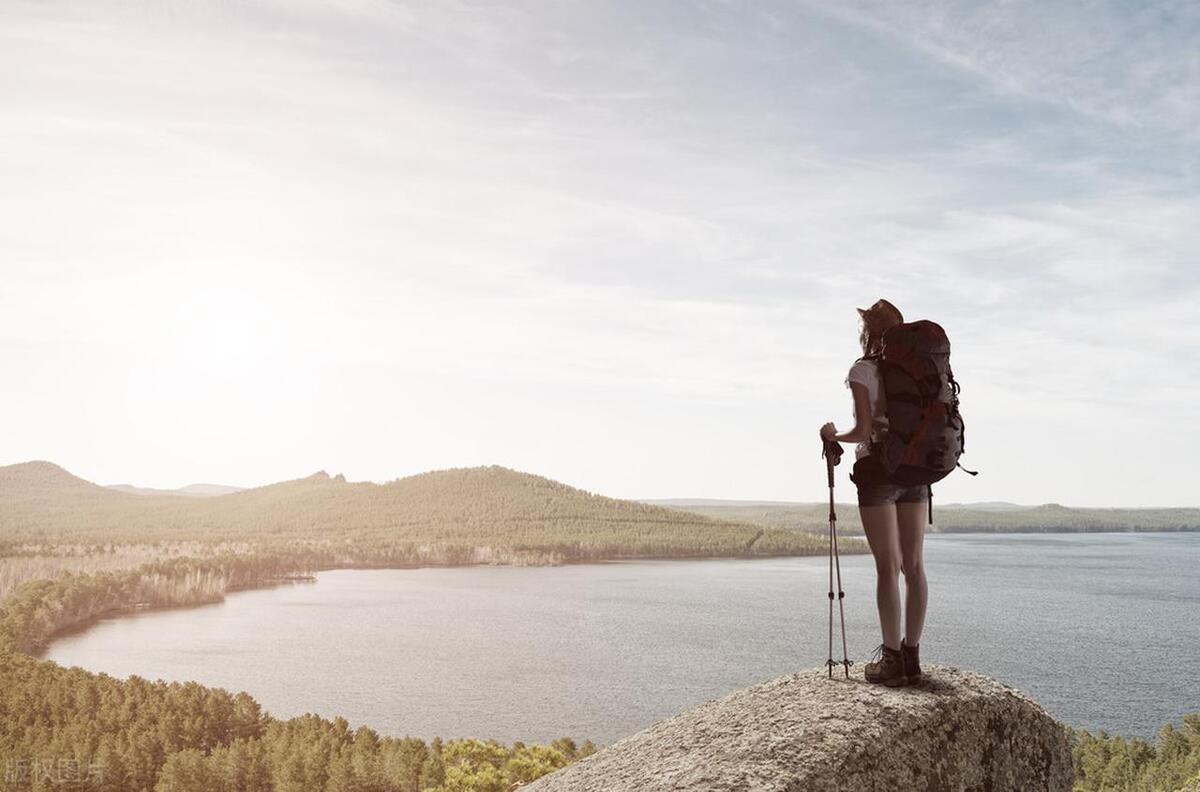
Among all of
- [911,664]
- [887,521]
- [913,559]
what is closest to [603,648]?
[911,664]

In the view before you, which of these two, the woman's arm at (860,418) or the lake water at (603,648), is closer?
the woman's arm at (860,418)

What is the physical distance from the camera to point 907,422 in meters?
8.57

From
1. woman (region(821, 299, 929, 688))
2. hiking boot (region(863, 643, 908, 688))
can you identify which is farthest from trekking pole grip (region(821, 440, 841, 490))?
hiking boot (region(863, 643, 908, 688))

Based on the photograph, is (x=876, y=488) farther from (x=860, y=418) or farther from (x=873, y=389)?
(x=873, y=389)

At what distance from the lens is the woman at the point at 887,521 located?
8.67m

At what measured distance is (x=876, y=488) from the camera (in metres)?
8.77

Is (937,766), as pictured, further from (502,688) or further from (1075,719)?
(502,688)

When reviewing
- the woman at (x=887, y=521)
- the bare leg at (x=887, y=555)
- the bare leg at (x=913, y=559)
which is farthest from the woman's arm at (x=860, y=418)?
the bare leg at (x=913, y=559)

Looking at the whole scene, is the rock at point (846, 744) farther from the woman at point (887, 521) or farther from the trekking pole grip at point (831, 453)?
the trekking pole grip at point (831, 453)

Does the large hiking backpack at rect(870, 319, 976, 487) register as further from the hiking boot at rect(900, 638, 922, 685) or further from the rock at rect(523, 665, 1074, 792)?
the rock at rect(523, 665, 1074, 792)

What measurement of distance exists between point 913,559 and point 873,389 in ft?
5.06

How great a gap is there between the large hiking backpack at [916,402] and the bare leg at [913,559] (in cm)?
41

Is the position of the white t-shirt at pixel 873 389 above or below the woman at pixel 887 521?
above

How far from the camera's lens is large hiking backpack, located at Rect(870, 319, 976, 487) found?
855cm
